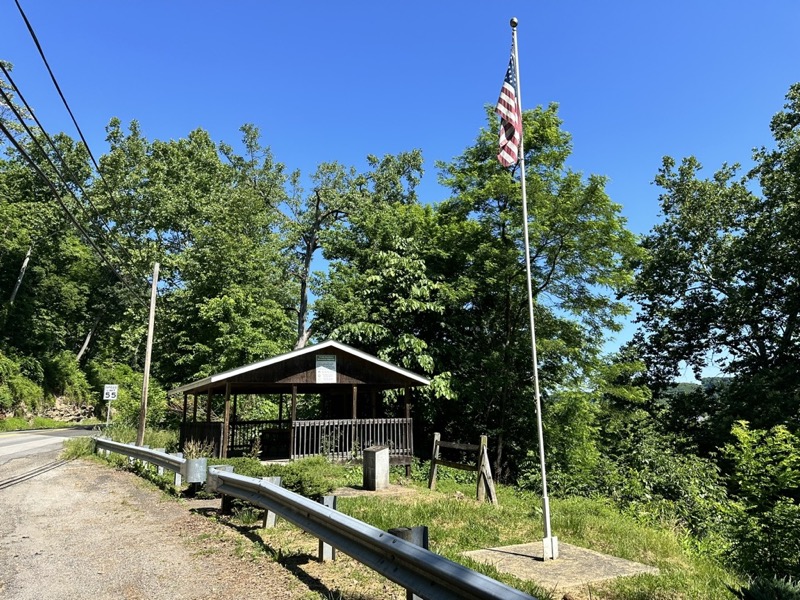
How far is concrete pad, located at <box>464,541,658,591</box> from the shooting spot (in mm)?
5316

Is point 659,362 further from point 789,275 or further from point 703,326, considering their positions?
point 789,275

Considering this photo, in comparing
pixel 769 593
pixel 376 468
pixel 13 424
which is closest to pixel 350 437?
pixel 376 468

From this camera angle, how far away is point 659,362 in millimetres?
27562

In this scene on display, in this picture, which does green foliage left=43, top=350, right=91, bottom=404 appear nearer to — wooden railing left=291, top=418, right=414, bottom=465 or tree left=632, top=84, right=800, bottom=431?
wooden railing left=291, top=418, right=414, bottom=465

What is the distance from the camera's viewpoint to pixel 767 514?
936 cm

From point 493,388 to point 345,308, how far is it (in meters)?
Result: 6.35

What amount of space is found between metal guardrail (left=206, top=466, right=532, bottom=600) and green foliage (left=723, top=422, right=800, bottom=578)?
6817mm

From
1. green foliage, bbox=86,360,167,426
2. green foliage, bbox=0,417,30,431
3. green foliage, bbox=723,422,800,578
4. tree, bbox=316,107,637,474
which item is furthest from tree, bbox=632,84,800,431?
green foliage, bbox=0,417,30,431

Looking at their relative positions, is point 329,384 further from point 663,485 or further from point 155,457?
point 663,485

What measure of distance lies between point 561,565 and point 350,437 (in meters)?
10.8

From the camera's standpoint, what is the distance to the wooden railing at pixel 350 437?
15.6 metres

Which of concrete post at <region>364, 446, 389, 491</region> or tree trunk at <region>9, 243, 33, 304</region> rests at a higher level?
tree trunk at <region>9, 243, 33, 304</region>

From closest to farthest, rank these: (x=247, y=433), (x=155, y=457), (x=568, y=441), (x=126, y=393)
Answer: (x=155, y=457)
(x=568, y=441)
(x=247, y=433)
(x=126, y=393)

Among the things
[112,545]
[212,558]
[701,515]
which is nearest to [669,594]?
[212,558]
